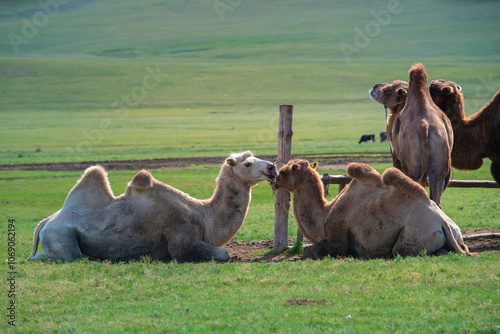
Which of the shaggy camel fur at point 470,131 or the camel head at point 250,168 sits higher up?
the shaggy camel fur at point 470,131

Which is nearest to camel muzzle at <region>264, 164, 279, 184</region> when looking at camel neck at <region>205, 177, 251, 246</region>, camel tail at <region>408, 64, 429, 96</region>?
camel neck at <region>205, 177, 251, 246</region>

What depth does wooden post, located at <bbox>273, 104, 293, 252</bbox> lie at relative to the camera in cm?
1167

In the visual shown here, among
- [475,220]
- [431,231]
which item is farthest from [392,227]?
[475,220]

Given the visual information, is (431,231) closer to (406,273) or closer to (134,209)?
(406,273)

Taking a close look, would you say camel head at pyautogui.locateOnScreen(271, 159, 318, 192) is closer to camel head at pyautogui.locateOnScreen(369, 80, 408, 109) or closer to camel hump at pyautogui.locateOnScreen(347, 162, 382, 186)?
camel hump at pyautogui.locateOnScreen(347, 162, 382, 186)

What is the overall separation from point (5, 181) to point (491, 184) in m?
21.0

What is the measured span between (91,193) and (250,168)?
2.79 m

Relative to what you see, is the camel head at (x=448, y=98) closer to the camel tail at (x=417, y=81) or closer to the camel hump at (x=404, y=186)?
the camel tail at (x=417, y=81)

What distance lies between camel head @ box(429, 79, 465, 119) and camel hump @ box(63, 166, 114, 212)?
6864 mm

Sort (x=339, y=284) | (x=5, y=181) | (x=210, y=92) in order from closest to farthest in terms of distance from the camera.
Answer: (x=339, y=284) < (x=5, y=181) < (x=210, y=92)

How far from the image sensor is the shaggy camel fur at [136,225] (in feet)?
33.6

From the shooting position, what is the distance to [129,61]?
5030 inches

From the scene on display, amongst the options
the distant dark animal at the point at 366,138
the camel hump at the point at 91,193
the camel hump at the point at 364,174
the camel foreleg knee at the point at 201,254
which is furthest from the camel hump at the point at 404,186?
the distant dark animal at the point at 366,138

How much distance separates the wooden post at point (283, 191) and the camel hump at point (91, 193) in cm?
317
